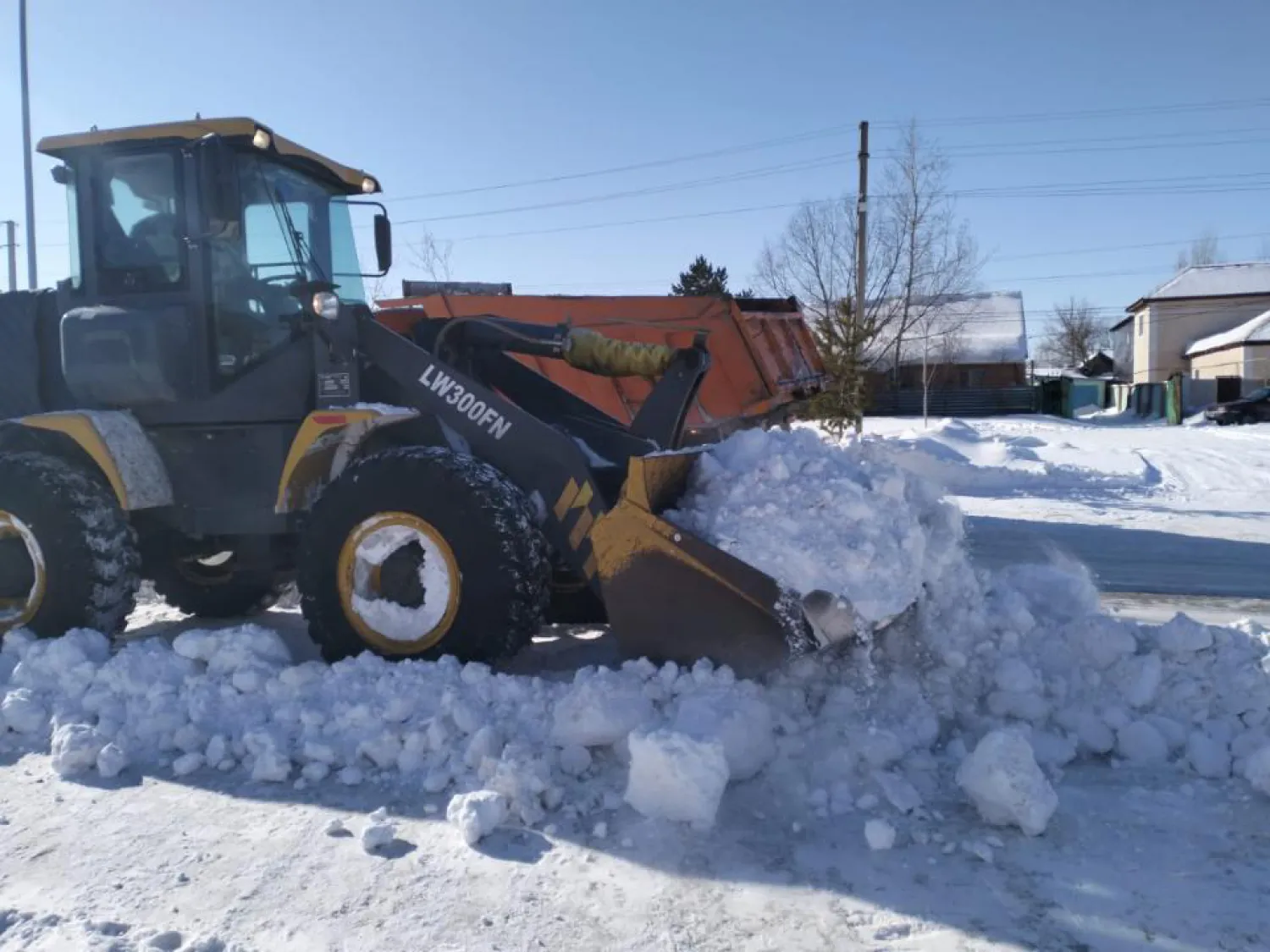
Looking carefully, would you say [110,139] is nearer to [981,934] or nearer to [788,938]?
[788,938]

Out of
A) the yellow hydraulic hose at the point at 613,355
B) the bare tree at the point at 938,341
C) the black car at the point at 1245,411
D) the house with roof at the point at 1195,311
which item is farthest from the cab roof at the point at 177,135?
the house with roof at the point at 1195,311

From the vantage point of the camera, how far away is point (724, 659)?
159 inches

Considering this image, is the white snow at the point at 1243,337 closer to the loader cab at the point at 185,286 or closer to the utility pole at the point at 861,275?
the utility pole at the point at 861,275

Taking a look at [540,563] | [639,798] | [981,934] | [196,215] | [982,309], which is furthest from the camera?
[982,309]

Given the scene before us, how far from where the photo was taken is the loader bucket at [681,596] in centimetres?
393

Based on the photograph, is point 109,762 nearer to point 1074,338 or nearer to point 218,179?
point 218,179

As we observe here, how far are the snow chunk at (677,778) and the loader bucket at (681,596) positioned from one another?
2.30 ft

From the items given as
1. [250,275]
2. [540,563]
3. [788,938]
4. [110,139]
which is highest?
[110,139]

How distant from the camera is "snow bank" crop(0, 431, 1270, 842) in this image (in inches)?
134

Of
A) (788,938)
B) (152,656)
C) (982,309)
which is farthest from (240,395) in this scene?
(982,309)

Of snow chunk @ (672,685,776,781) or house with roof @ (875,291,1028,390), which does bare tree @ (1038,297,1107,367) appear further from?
snow chunk @ (672,685,776,781)

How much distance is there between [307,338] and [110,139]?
4.95 ft

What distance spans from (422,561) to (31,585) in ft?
7.67

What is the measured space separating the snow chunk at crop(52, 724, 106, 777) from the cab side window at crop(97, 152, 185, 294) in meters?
2.46
